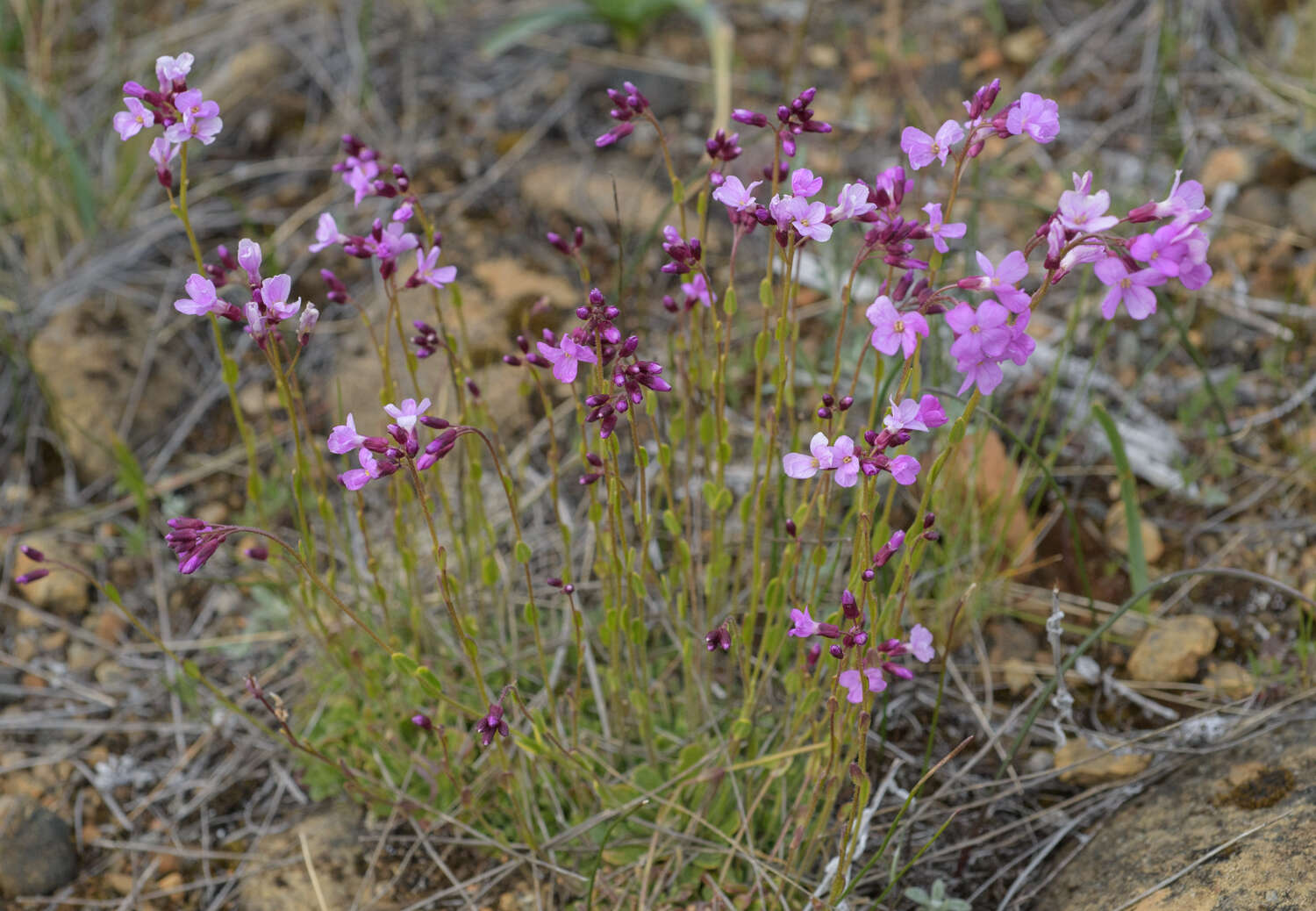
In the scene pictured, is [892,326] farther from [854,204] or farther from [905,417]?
[854,204]

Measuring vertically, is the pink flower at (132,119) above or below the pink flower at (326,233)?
above

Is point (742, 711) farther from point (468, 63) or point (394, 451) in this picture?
point (468, 63)

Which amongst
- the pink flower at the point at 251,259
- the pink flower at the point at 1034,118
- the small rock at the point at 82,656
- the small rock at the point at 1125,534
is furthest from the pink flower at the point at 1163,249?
the small rock at the point at 82,656

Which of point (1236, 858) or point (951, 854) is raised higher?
point (1236, 858)

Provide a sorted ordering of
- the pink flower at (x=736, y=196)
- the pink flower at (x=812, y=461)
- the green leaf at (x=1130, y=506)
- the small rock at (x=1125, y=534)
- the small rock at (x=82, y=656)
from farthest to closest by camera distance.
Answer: the small rock at (x=82, y=656) < the small rock at (x=1125, y=534) < the green leaf at (x=1130, y=506) < the pink flower at (x=736, y=196) < the pink flower at (x=812, y=461)

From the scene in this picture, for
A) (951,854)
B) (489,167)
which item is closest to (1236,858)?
(951,854)

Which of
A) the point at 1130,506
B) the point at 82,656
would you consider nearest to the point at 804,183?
the point at 1130,506

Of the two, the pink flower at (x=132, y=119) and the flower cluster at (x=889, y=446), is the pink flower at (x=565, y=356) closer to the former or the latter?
the flower cluster at (x=889, y=446)
